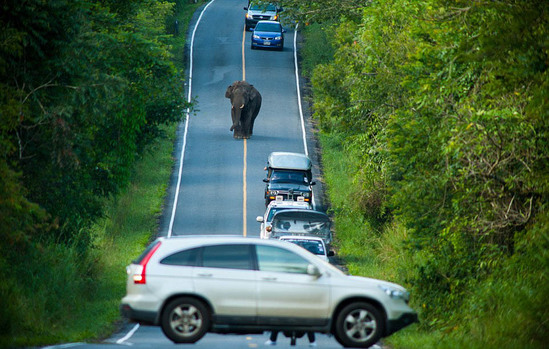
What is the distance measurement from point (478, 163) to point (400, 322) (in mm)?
5666

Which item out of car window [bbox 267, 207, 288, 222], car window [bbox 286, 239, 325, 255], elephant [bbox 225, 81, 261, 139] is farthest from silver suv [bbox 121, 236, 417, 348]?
elephant [bbox 225, 81, 261, 139]

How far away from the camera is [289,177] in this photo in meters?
37.6

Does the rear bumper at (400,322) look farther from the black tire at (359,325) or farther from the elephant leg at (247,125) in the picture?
the elephant leg at (247,125)

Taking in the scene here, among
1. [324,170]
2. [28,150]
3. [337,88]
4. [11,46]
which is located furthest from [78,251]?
[324,170]

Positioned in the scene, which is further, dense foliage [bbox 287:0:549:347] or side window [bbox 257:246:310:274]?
dense foliage [bbox 287:0:549:347]

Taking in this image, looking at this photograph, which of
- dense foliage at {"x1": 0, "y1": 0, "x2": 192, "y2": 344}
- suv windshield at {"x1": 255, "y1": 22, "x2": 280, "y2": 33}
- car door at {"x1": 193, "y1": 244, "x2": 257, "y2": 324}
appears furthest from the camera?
suv windshield at {"x1": 255, "y1": 22, "x2": 280, "y2": 33}

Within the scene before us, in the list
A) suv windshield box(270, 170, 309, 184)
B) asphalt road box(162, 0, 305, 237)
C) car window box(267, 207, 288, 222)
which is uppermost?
asphalt road box(162, 0, 305, 237)

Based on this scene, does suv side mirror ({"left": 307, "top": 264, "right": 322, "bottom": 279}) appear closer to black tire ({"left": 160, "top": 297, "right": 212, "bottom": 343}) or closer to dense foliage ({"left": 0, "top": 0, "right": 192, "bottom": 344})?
black tire ({"left": 160, "top": 297, "right": 212, "bottom": 343})

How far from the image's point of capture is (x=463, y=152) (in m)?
18.9

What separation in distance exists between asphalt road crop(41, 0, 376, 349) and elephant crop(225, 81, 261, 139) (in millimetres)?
767

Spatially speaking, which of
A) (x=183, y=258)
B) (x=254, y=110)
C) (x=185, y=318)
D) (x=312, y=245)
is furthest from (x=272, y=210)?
(x=185, y=318)

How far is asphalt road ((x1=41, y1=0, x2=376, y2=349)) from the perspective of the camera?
125ft

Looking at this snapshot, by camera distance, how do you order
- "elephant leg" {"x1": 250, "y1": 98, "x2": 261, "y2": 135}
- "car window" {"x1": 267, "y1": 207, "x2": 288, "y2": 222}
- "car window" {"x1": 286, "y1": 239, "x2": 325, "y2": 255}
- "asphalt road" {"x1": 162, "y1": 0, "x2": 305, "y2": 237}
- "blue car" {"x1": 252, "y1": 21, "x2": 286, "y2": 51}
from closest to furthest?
"car window" {"x1": 286, "y1": 239, "x2": 325, "y2": 255} → "car window" {"x1": 267, "y1": 207, "x2": 288, "y2": 222} → "asphalt road" {"x1": 162, "y1": 0, "x2": 305, "y2": 237} → "elephant leg" {"x1": 250, "y1": 98, "x2": 261, "y2": 135} → "blue car" {"x1": 252, "y1": 21, "x2": 286, "y2": 51}

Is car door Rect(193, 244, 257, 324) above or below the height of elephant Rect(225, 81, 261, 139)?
below
